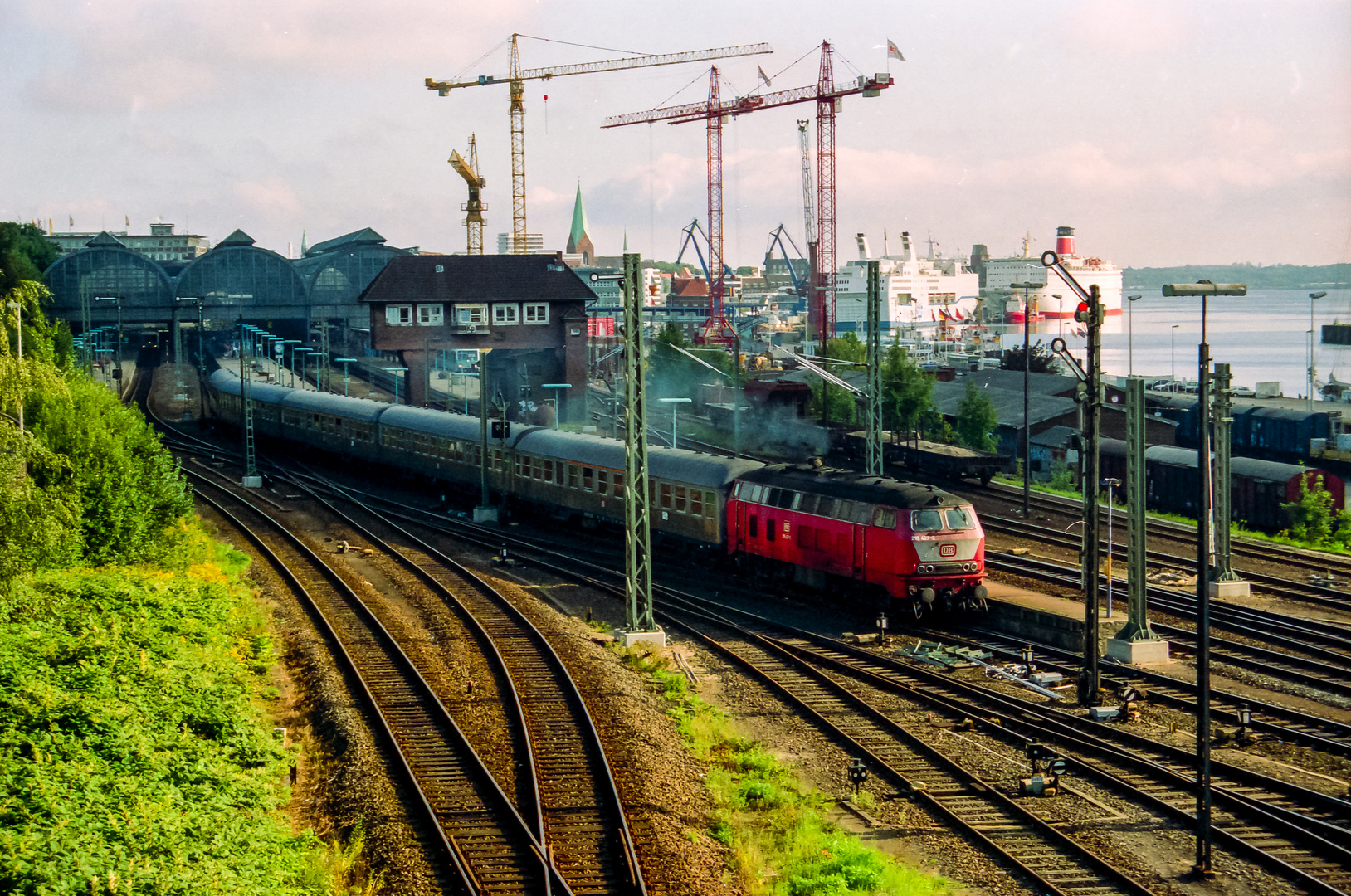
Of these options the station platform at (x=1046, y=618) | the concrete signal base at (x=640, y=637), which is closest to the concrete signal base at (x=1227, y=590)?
the station platform at (x=1046, y=618)

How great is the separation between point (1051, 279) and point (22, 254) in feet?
429

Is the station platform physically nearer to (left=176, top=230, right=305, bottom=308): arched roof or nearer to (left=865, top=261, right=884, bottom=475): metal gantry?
(left=865, top=261, right=884, bottom=475): metal gantry

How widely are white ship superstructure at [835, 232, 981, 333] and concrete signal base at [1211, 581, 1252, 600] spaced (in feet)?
493

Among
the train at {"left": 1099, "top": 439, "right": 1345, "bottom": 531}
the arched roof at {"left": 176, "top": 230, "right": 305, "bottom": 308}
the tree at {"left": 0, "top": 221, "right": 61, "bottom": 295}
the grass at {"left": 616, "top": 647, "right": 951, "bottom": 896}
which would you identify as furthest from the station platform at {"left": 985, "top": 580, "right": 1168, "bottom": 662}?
the arched roof at {"left": 176, "top": 230, "right": 305, "bottom": 308}

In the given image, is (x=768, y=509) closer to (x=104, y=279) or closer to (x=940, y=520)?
(x=940, y=520)

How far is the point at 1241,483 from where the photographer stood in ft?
152

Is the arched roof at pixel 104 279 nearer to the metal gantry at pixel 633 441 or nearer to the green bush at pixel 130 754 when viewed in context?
the metal gantry at pixel 633 441

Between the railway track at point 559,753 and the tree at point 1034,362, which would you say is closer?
the railway track at point 559,753

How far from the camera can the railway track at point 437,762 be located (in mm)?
14336

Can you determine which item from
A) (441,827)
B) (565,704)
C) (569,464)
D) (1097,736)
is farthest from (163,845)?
(569,464)

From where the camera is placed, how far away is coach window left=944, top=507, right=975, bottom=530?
27484mm

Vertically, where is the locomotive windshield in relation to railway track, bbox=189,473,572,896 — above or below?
above

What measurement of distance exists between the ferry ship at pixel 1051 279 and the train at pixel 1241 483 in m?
106

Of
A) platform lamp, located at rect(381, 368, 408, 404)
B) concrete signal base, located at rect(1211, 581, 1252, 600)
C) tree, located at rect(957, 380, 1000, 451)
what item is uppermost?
platform lamp, located at rect(381, 368, 408, 404)
